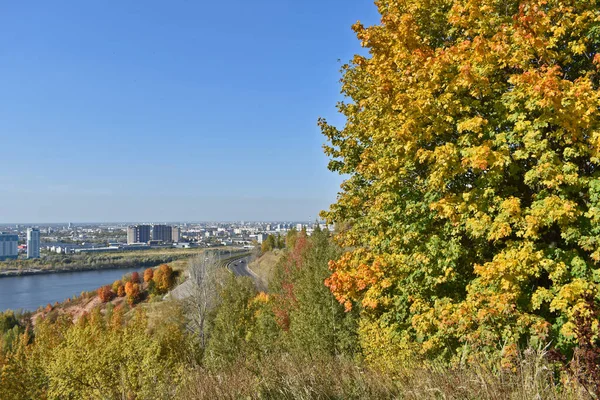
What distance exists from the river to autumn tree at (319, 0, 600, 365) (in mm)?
97207

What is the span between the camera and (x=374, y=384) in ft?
17.7

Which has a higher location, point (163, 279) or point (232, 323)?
point (232, 323)

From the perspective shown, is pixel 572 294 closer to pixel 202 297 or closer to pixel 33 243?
pixel 202 297

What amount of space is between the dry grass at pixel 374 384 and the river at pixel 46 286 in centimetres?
9771

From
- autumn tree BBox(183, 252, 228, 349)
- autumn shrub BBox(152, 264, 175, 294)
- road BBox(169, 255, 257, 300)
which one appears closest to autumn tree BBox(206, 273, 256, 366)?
autumn tree BBox(183, 252, 228, 349)

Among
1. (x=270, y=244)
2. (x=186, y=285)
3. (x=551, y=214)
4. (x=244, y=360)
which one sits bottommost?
(x=186, y=285)

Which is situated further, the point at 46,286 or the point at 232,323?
the point at 46,286

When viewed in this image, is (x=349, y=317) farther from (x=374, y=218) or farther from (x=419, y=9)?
(x=419, y=9)

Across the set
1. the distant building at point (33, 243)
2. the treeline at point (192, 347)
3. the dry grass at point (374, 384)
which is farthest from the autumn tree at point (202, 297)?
the distant building at point (33, 243)

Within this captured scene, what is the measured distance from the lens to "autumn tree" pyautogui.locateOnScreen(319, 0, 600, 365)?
21.6 ft

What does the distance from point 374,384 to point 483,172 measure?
4188 mm

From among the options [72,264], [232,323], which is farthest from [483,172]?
[72,264]

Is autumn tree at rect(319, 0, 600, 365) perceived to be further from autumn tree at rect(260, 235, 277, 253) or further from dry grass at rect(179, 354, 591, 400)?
autumn tree at rect(260, 235, 277, 253)

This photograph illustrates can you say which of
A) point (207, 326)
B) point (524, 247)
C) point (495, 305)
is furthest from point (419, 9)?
point (207, 326)
